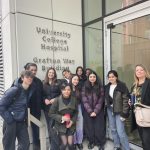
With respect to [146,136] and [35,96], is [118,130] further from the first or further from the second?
[35,96]

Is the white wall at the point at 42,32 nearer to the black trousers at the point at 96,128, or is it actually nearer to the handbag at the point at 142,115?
the black trousers at the point at 96,128

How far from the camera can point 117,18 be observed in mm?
5328

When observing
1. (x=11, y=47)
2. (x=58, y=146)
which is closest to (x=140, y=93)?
(x=58, y=146)

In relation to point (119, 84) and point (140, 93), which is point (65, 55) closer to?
point (119, 84)

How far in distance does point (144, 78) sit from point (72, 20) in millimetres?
3112

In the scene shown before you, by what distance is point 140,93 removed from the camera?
3930 millimetres

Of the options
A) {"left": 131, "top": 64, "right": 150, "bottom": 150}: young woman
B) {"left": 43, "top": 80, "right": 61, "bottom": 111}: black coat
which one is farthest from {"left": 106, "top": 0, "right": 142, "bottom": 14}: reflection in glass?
{"left": 43, "top": 80, "right": 61, "bottom": 111}: black coat

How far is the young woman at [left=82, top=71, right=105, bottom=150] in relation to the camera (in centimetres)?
488

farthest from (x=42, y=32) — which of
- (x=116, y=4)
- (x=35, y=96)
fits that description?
(x=116, y=4)

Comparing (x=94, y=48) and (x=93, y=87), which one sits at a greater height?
(x=94, y=48)

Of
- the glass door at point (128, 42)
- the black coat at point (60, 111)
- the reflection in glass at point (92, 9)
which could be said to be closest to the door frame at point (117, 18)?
the glass door at point (128, 42)

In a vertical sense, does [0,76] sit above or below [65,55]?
below

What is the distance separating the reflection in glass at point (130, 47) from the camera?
4699 mm

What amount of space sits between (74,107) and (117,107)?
2.61ft
